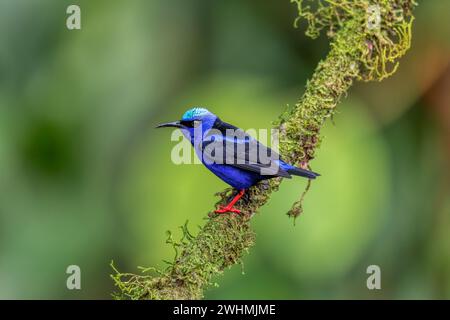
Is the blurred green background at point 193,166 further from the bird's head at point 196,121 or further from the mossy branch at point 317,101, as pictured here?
the mossy branch at point 317,101

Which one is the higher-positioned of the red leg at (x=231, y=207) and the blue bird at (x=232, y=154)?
the blue bird at (x=232, y=154)

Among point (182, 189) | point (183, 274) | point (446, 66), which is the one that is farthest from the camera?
point (446, 66)

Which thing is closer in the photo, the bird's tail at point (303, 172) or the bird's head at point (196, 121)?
the bird's tail at point (303, 172)

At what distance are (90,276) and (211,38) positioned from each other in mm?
2381

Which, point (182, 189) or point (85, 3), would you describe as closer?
point (182, 189)

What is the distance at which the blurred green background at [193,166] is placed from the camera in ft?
20.5

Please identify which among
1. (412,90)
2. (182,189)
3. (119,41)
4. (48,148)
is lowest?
(182,189)

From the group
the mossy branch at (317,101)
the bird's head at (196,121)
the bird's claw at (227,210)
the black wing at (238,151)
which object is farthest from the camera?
the bird's head at (196,121)

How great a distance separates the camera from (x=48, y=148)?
6.54m

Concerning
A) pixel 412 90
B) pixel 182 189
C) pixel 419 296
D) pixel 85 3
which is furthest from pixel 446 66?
pixel 85 3

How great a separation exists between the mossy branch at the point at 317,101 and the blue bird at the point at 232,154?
11cm

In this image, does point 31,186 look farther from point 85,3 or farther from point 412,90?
point 412,90

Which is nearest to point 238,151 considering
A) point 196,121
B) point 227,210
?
point 196,121

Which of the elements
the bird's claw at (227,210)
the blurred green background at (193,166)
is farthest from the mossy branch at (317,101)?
the blurred green background at (193,166)
